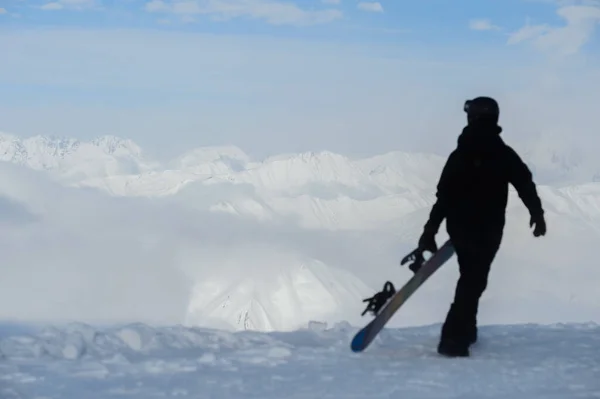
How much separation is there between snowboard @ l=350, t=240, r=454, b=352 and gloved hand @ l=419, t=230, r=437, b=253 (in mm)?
115

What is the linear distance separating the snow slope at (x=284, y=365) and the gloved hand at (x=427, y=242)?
102cm

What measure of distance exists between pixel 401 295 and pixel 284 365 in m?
1.43

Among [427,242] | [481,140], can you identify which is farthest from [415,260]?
[481,140]

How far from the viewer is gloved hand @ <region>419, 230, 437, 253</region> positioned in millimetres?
8312

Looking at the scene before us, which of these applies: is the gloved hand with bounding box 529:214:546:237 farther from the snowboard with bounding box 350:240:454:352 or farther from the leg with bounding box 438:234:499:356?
the snowboard with bounding box 350:240:454:352

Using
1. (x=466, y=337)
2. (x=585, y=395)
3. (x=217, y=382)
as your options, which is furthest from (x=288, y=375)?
(x=585, y=395)

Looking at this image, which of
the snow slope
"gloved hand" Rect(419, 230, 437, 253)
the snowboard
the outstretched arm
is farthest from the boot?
the outstretched arm

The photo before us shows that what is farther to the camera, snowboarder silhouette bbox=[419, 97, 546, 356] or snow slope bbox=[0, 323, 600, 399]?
snowboarder silhouette bbox=[419, 97, 546, 356]

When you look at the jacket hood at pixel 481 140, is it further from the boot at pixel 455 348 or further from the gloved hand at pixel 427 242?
the boot at pixel 455 348

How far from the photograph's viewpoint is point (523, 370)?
7.45 metres

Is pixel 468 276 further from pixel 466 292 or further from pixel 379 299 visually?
pixel 379 299

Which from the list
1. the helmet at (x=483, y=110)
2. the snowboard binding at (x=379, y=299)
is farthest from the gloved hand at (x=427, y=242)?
the helmet at (x=483, y=110)

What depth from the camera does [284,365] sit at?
784cm

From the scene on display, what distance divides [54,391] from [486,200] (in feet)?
13.6
